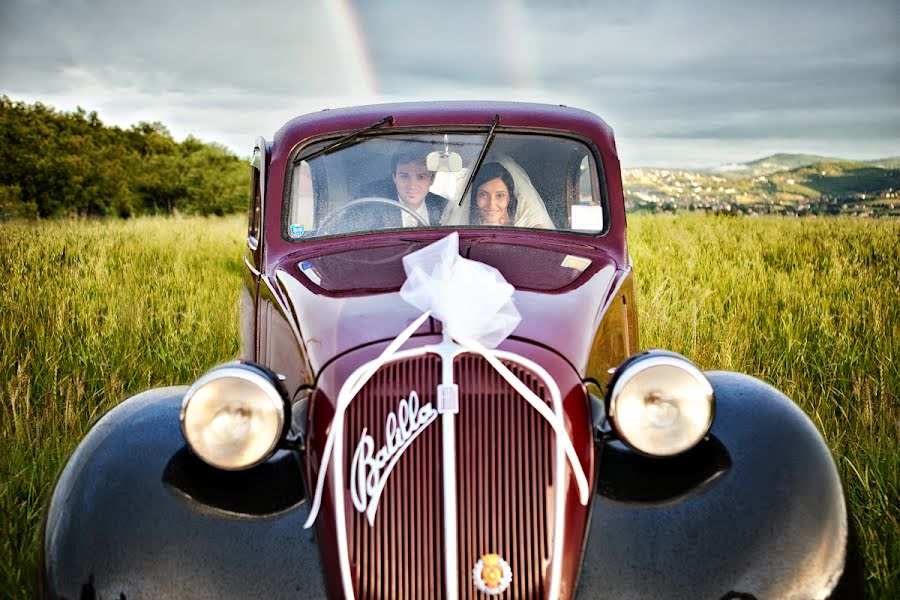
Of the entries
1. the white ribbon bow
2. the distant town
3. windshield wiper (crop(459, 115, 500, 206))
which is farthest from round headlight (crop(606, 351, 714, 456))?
the distant town

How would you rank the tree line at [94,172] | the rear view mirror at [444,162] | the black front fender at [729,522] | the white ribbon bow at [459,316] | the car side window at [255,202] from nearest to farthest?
1. the black front fender at [729,522]
2. the white ribbon bow at [459,316]
3. the rear view mirror at [444,162]
4. the car side window at [255,202]
5. the tree line at [94,172]

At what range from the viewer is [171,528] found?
196cm

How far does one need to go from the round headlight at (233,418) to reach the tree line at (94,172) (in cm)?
2661

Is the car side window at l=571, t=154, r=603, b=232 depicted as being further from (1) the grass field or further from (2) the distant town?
(2) the distant town

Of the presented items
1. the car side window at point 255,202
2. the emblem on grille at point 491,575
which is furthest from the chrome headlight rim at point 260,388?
the car side window at point 255,202

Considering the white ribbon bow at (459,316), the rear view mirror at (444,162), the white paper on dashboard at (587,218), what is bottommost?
the white ribbon bow at (459,316)

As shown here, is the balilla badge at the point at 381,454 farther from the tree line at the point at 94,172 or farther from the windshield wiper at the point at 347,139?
the tree line at the point at 94,172

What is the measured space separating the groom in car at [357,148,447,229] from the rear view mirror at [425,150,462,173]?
0.09 feet

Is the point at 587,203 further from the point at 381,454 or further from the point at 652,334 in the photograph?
the point at 652,334

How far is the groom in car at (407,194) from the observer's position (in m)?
3.22

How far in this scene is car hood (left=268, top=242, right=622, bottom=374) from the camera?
87.7 inches

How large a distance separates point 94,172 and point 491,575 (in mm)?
37410

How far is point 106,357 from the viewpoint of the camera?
511 cm

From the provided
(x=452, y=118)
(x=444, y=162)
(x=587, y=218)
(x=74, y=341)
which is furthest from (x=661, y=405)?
(x=74, y=341)
